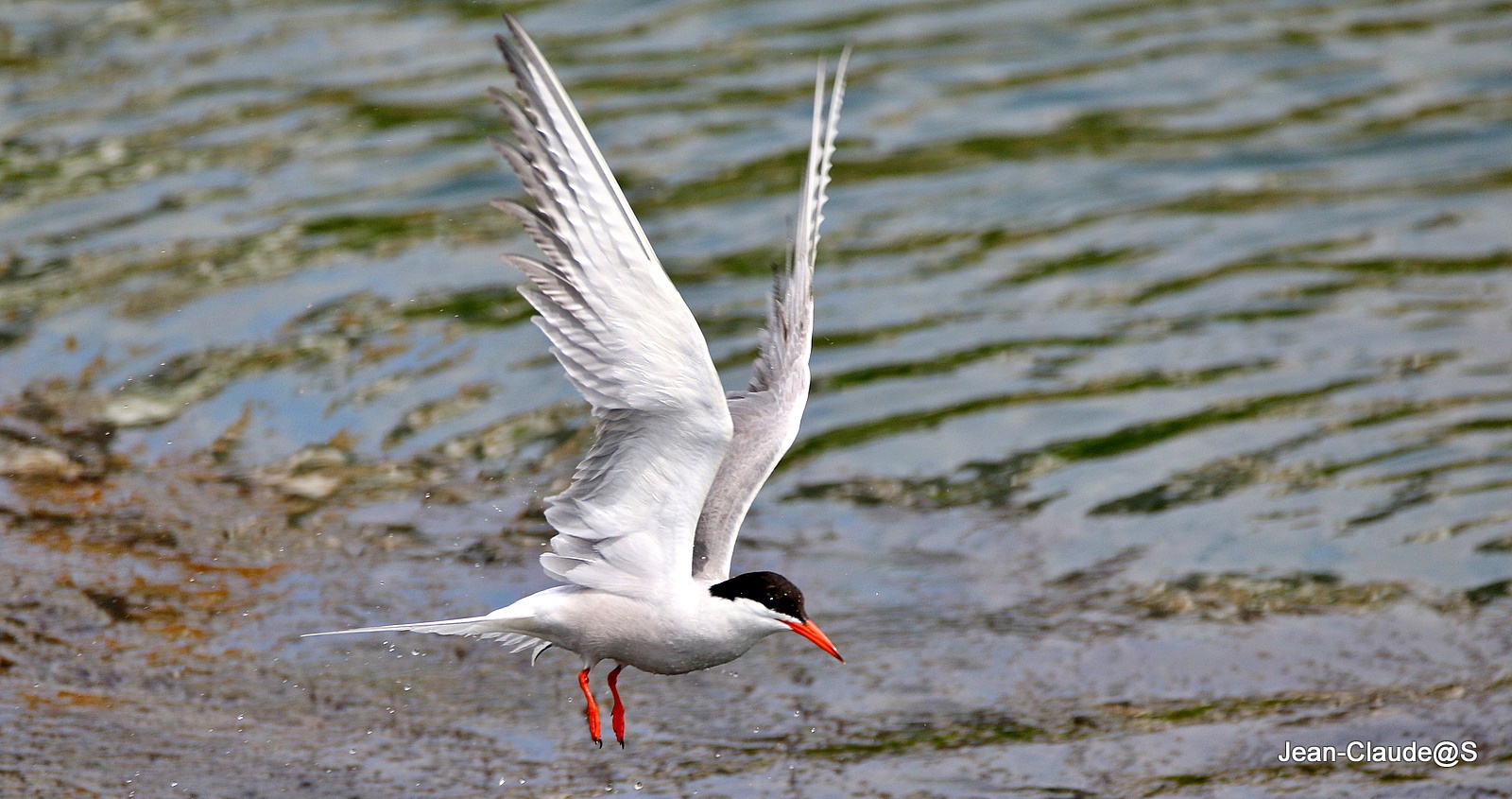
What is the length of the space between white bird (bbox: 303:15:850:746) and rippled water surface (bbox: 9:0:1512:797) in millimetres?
844

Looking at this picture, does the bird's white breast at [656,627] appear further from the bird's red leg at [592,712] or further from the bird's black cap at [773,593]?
the bird's red leg at [592,712]

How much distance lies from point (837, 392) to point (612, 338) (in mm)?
4209

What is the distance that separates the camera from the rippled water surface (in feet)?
20.3

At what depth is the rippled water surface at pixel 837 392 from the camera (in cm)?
619

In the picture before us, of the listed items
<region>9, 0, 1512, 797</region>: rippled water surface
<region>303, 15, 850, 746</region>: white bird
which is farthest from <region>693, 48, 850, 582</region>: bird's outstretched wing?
<region>9, 0, 1512, 797</region>: rippled water surface

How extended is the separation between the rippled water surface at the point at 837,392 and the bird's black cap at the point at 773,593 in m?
1.00

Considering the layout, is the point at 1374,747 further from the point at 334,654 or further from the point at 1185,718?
the point at 334,654

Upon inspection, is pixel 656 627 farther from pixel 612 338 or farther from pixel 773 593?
pixel 612 338

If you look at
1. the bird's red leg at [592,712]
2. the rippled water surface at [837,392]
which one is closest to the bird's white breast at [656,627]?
the bird's red leg at [592,712]

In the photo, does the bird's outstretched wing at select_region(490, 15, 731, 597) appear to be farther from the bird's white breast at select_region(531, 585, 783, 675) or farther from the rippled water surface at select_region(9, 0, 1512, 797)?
the rippled water surface at select_region(9, 0, 1512, 797)

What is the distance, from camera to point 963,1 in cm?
1394

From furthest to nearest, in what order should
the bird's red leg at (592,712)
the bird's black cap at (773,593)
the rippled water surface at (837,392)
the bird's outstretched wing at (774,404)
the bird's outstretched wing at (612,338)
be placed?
the rippled water surface at (837,392)
the bird's red leg at (592,712)
the bird's outstretched wing at (774,404)
the bird's black cap at (773,593)
the bird's outstretched wing at (612,338)

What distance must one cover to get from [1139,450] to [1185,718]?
2105 mm

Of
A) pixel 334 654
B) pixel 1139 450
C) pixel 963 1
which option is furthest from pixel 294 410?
pixel 963 1
